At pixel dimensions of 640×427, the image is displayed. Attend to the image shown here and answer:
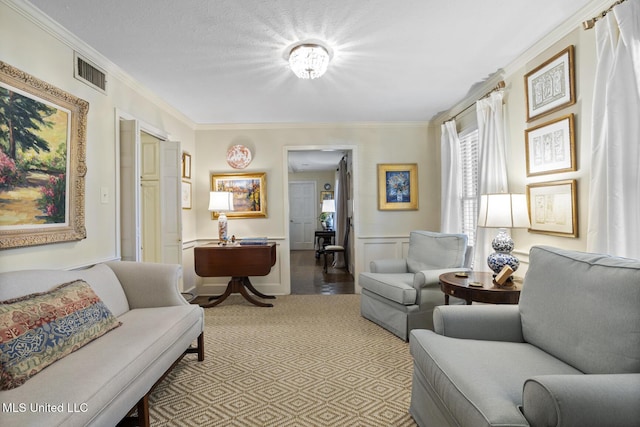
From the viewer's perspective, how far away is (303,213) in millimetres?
9039

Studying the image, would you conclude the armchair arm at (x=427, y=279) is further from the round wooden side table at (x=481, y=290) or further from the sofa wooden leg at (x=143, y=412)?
the sofa wooden leg at (x=143, y=412)

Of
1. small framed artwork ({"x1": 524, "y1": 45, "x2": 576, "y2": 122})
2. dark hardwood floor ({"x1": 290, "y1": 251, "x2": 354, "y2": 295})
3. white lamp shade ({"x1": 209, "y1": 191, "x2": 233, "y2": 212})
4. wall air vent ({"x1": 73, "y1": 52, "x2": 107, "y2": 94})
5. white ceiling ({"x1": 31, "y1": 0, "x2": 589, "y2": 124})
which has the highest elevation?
white ceiling ({"x1": 31, "y1": 0, "x2": 589, "y2": 124})

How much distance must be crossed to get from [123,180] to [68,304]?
52.8 inches

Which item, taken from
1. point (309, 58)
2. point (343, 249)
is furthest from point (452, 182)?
point (343, 249)

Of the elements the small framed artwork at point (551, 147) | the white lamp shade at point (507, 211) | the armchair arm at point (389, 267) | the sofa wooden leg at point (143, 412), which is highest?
the small framed artwork at point (551, 147)

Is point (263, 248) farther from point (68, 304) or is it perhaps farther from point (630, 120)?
point (630, 120)

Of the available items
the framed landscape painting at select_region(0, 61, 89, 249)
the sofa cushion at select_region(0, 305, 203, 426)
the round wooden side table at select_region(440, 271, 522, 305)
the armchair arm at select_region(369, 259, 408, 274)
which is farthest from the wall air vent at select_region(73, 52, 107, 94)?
the round wooden side table at select_region(440, 271, 522, 305)

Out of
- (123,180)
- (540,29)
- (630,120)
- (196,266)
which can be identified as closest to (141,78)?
(123,180)

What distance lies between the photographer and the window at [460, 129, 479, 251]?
3383 mm

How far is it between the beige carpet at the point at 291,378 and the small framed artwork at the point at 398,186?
171 cm

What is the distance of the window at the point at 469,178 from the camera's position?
3383 millimetres

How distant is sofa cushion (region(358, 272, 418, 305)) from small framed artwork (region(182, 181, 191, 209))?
2.32m

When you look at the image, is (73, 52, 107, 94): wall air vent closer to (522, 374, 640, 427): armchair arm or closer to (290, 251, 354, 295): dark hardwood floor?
(522, 374, 640, 427): armchair arm

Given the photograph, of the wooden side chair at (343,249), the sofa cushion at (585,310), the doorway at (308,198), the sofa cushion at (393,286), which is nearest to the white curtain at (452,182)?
the sofa cushion at (393,286)
